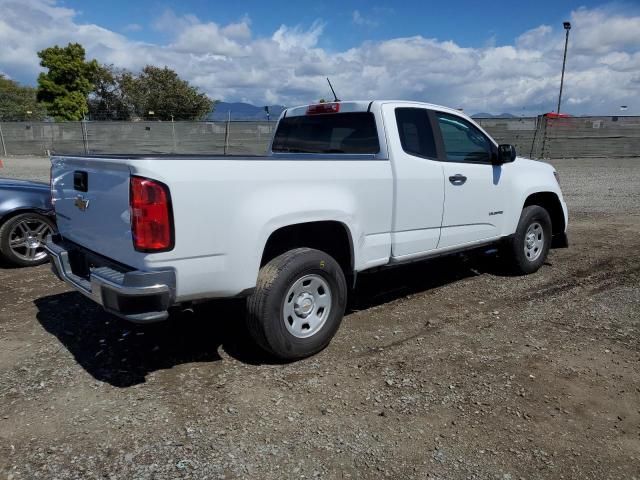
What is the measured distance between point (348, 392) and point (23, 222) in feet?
15.3

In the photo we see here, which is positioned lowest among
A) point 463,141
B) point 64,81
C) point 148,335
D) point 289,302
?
point 148,335

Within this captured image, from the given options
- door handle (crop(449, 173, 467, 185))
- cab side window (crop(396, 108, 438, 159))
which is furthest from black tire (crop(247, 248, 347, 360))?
door handle (crop(449, 173, 467, 185))

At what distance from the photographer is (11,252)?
612 cm

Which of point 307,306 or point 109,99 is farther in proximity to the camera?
point 109,99

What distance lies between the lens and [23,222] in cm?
610

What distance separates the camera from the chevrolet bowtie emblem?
12.0 ft

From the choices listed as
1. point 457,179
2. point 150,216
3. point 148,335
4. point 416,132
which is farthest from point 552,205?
point 150,216

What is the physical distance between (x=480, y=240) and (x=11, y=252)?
532 centimetres

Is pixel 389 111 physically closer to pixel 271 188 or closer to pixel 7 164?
pixel 271 188

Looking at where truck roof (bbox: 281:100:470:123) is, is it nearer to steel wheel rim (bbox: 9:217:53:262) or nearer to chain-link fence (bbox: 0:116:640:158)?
steel wheel rim (bbox: 9:217:53:262)

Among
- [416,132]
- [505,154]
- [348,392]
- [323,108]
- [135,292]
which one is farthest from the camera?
[505,154]

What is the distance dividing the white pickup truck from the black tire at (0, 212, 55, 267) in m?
2.21

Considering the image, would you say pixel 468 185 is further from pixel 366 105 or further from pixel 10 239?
pixel 10 239

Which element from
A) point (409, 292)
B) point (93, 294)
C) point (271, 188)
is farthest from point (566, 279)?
point (93, 294)
